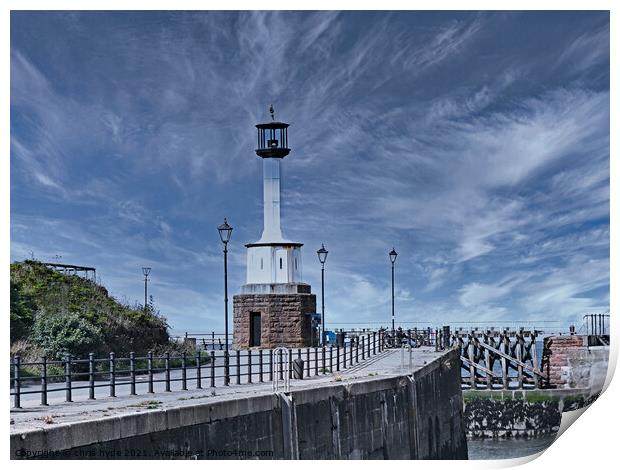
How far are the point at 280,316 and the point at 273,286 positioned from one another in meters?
1.08

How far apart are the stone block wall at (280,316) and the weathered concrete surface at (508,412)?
703 cm

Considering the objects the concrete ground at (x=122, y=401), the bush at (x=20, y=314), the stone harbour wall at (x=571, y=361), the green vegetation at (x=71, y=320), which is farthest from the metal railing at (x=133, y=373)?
the stone harbour wall at (x=571, y=361)

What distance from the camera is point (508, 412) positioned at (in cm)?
3647

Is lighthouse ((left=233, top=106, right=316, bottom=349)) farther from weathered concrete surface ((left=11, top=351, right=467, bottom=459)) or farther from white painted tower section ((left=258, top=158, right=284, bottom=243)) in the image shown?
weathered concrete surface ((left=11, top=351, right=467, bottom=459))

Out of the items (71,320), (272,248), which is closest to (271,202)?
(272,248)

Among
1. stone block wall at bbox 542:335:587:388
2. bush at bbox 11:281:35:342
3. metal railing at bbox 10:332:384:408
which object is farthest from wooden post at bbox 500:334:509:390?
bush at bbox 11:281:35:342

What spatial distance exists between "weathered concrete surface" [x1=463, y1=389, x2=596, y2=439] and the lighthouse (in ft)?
22.8

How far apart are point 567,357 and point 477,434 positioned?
4.26 metres

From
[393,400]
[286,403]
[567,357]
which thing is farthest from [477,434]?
[286,403]

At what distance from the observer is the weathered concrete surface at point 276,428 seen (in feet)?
35.3

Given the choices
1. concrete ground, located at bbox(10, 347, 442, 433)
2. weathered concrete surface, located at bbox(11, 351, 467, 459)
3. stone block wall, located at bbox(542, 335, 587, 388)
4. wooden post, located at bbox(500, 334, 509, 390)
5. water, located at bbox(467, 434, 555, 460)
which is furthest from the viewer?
wooden post, located at bbox(500, 334, 509, 390)

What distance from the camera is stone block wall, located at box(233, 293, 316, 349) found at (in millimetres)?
34312

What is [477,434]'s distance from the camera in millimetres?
35469

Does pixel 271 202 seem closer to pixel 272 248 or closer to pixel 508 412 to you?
pixel 272 248
